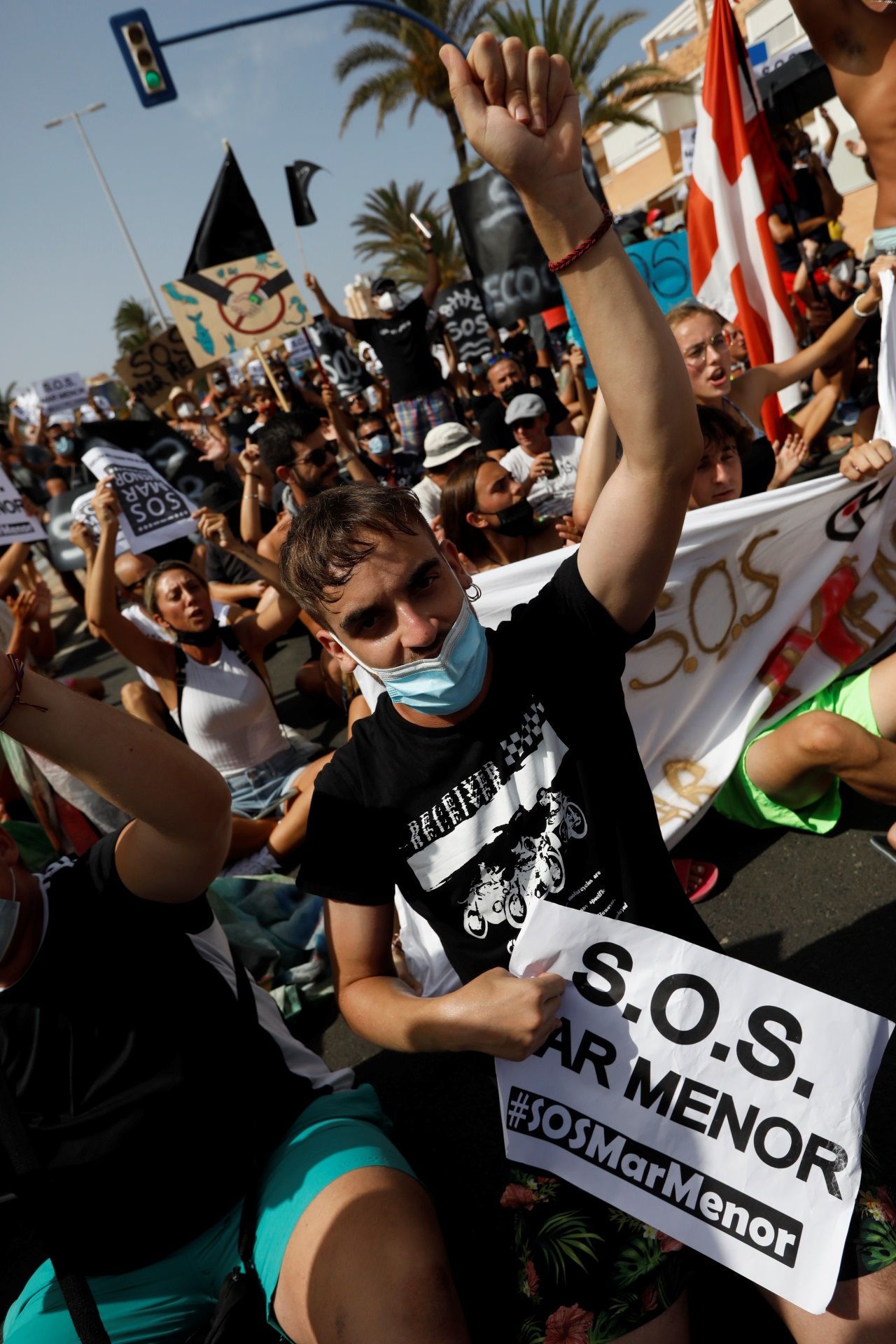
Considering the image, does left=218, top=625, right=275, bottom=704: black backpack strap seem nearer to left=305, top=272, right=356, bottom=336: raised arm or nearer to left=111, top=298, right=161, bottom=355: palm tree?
left=305, top=272, right=356, bottom=336: raised arm

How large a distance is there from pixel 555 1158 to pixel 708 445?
8.52 feet

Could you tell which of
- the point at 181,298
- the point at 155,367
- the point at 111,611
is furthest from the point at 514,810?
the point at 155,367

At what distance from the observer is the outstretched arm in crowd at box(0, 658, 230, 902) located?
4.51ft

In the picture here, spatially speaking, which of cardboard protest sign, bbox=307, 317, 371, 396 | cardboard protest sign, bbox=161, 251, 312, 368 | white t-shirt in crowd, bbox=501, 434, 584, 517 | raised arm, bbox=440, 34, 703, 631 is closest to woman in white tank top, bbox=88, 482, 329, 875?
white t-shirt in crowd, bbox=501, 434, 584, 517

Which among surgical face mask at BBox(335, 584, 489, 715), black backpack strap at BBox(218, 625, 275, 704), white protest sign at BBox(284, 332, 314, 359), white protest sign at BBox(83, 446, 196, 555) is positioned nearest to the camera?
surgical face mask at BBox(335, 584, 489, 715)

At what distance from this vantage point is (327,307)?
841 cm

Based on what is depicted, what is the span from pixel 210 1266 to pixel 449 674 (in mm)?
1420

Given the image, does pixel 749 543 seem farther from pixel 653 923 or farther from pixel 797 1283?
pixel 797 1283

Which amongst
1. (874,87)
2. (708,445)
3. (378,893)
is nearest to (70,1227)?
(378,893)

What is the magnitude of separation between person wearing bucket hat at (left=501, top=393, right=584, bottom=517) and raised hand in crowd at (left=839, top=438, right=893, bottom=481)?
1924 millimetres

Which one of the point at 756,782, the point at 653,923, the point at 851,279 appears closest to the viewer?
the point at 653,923

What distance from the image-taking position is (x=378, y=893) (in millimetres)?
1660

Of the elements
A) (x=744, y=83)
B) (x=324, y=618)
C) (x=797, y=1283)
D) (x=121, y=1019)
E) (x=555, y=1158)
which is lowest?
(x=797, y=1283)

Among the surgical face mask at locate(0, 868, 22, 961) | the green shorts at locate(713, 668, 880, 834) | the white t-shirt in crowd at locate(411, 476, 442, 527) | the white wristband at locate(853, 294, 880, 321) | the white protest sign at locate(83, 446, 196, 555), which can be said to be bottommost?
the green shorts at locate(713, 668, 880, 834)
